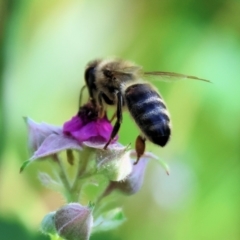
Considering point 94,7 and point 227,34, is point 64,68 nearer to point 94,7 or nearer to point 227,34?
point 94,7

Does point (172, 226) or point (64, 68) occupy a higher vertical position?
point (64, 68)

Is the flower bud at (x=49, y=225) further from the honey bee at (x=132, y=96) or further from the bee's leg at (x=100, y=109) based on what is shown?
the bee's leg at (x=100, y=109)

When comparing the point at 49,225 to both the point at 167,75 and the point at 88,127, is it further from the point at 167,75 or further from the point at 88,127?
the point at 167,75

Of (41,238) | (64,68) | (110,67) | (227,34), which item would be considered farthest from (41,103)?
(110,67)

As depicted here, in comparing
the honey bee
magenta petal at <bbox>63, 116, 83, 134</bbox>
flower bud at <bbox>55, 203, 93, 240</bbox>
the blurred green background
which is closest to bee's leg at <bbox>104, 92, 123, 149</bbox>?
the honey bee

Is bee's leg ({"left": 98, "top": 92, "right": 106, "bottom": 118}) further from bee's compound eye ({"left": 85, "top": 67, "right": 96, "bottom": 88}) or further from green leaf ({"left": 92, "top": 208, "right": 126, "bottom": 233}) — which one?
green leaf ({"left": 92, "top": 208, "right": 126, "bottom": 233})

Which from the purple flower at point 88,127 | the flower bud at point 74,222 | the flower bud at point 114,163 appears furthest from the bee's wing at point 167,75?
the flower bud at point 74,222

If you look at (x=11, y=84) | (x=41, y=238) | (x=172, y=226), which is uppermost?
(x=11, y=84)

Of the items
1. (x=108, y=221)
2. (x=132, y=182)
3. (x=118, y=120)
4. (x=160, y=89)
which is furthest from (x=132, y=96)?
(x=160, y=89)
